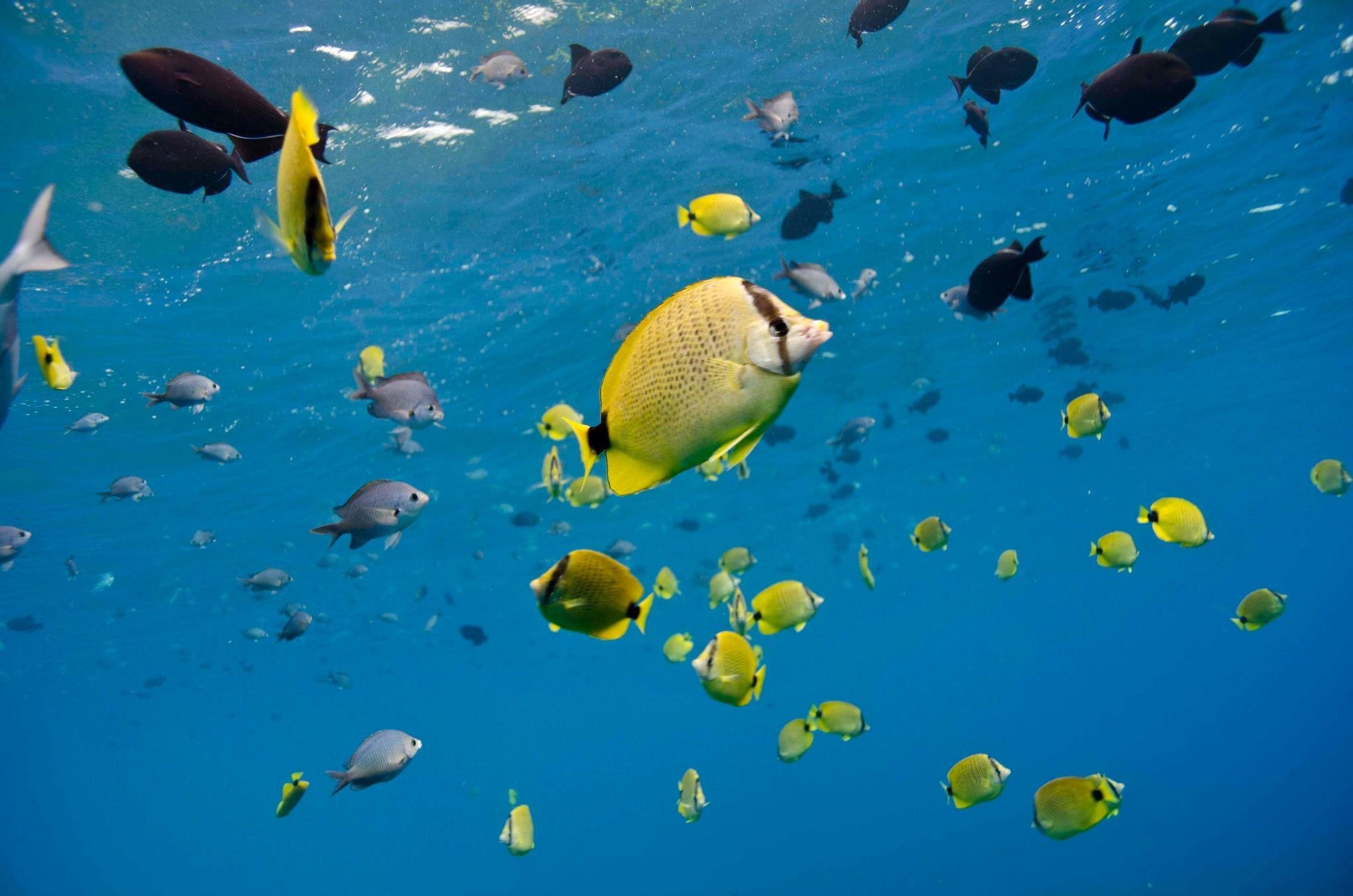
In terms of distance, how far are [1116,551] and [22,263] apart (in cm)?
729

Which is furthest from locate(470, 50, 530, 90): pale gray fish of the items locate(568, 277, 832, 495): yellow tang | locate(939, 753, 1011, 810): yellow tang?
locate(939, 753, 1011, 810): yellow tang

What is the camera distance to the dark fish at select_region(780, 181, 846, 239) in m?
7.52

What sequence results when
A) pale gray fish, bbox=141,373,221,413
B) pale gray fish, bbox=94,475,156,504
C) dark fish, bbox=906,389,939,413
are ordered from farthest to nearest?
dark fish, bbox=906,389,939,413, pale gray fish, bbox=94,475,156,504, pale gray fish, bbox=141,373,221,413

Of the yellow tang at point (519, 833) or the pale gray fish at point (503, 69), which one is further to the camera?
the pale gray fish at point (503, 69)

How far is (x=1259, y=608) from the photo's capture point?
6.89 m

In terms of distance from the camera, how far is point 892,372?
2512 centimetres

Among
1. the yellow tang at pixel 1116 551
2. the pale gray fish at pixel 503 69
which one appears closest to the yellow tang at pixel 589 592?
the yellow tang at pixel 1116 551

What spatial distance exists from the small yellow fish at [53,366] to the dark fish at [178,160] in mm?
1220

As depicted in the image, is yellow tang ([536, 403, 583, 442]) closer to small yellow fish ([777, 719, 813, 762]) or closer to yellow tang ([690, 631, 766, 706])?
yellow tang ([690, 631, 766, 706])

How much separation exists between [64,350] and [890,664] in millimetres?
151040

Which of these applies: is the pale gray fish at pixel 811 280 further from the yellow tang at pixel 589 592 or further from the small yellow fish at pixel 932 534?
the yellow tang at pixel 589 592

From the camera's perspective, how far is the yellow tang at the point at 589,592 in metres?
2.96

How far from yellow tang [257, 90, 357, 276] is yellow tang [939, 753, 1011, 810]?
542 cm

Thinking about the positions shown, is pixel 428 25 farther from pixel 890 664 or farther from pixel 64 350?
pixel 890 664
